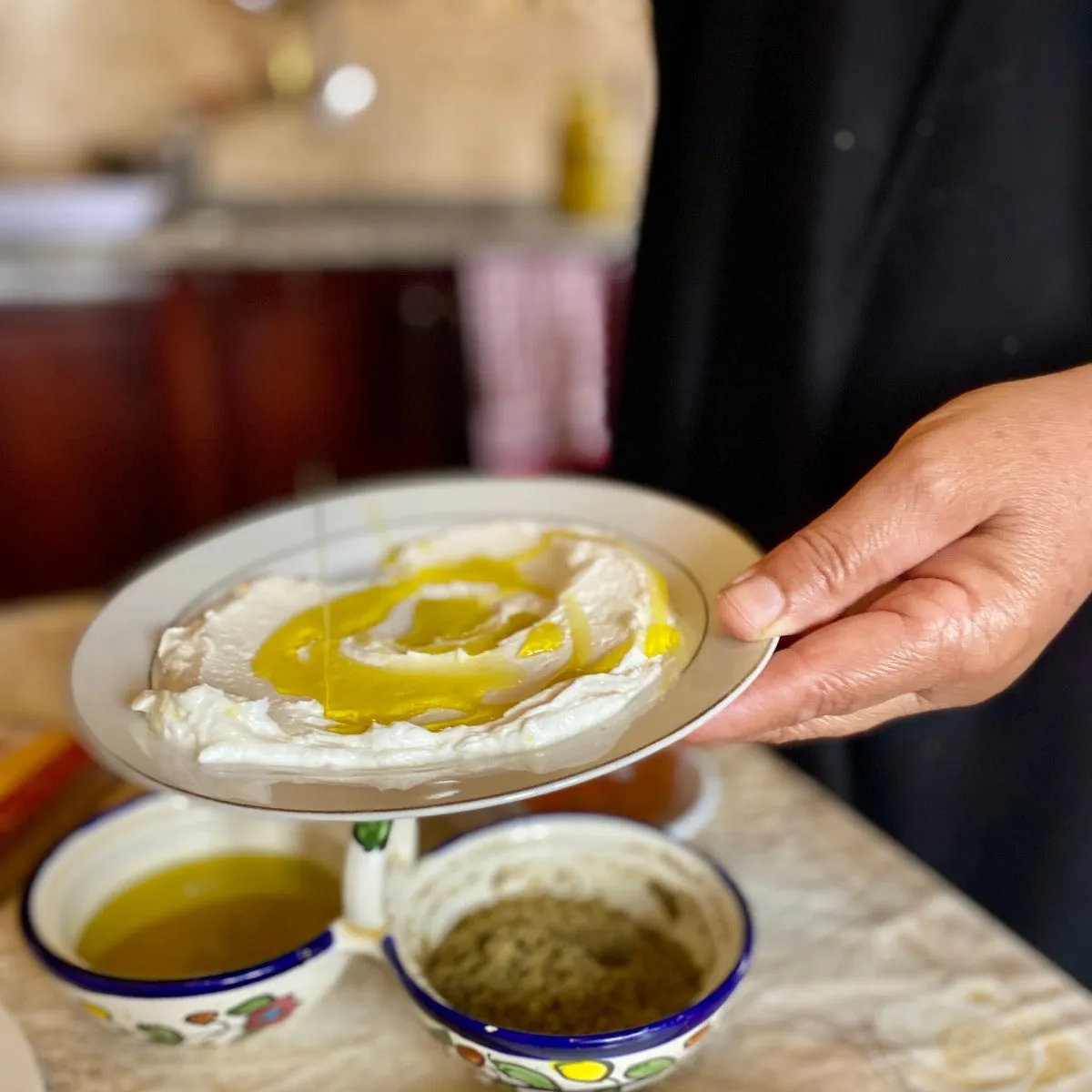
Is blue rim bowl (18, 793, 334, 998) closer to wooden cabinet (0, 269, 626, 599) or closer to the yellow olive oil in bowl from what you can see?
the yellow olive oil in bowl

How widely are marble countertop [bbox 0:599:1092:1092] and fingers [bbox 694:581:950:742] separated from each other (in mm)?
136

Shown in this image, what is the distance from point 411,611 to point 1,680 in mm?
427

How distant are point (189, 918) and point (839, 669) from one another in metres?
0.35

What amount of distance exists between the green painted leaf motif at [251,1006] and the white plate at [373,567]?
12 cm

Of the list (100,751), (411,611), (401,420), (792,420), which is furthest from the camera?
(401,420)

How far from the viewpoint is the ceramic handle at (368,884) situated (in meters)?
0.48

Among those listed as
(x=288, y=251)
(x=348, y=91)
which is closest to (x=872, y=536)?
(x=288, y=251)

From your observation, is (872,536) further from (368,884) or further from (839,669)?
(368,884)

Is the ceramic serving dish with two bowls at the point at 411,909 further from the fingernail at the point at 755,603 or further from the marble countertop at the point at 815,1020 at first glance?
the fingernail at the point at 755,603

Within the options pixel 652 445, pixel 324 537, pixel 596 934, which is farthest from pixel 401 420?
pixel 596 934

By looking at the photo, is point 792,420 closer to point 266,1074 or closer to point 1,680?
point 266,1074

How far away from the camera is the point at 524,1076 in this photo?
1.46ft

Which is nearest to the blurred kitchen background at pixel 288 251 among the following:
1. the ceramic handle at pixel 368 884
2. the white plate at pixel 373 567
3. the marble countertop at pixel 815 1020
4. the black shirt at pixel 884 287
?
the black shirt at pixel 884 287

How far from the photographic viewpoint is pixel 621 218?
2.18 m
